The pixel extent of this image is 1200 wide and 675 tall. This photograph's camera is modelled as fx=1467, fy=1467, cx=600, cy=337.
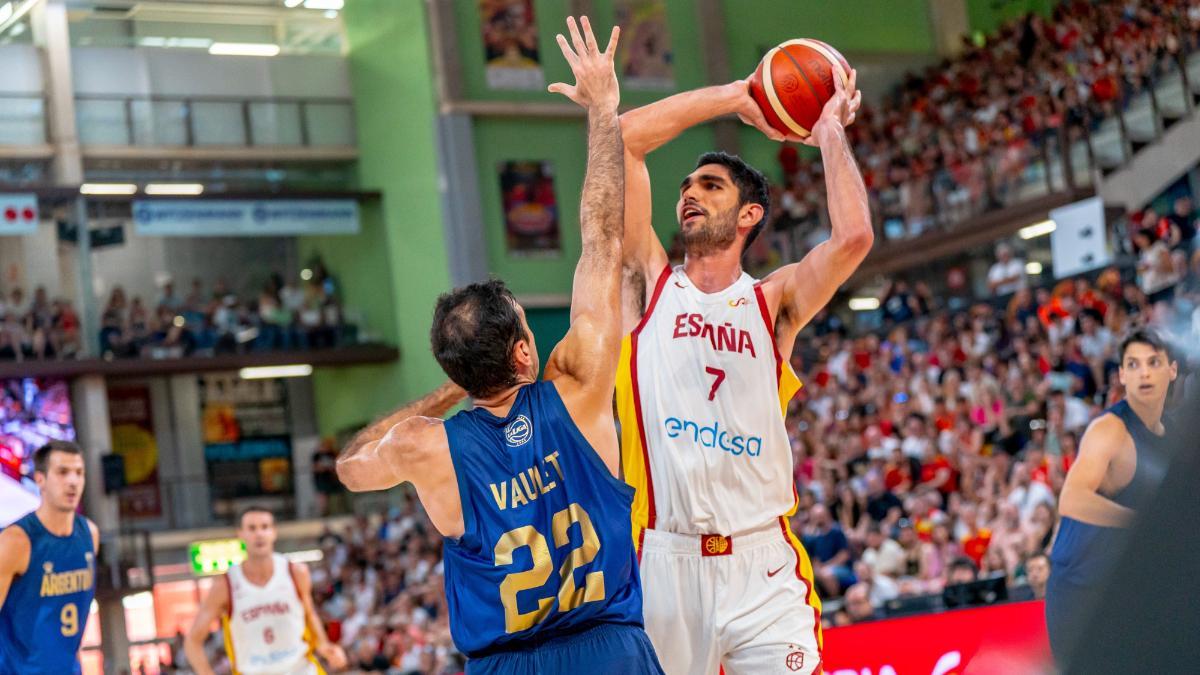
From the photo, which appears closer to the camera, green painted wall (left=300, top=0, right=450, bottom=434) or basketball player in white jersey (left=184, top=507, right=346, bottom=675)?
basketball player in white jersey (left=184, top=507, right=346, bottom=675)

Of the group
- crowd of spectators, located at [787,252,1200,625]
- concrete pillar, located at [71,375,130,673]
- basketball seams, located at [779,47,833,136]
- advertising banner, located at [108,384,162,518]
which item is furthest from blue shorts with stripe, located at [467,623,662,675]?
advertising banner, located at [108,384,162,518]

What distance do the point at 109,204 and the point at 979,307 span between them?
16.0 meters

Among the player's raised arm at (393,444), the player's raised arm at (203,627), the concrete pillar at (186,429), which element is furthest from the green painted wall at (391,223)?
the player's raised arm at (393,444)

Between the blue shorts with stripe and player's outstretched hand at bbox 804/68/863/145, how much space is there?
192 centimetres

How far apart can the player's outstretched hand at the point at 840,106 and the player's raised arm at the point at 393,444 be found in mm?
1639

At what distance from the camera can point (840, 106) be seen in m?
4.93

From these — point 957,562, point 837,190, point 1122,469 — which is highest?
point 837,190

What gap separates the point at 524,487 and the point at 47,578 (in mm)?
4275

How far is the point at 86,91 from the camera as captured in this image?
2603 centimetres

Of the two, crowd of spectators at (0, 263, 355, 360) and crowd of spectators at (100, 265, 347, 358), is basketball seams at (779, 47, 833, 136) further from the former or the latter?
crowd of spectators at (100, 265, 347, 358)

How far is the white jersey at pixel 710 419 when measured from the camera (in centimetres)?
477

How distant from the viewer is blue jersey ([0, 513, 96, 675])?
7.00 m

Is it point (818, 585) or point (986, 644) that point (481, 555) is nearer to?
point (986, 644)

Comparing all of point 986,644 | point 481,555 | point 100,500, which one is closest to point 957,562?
point 986,644
